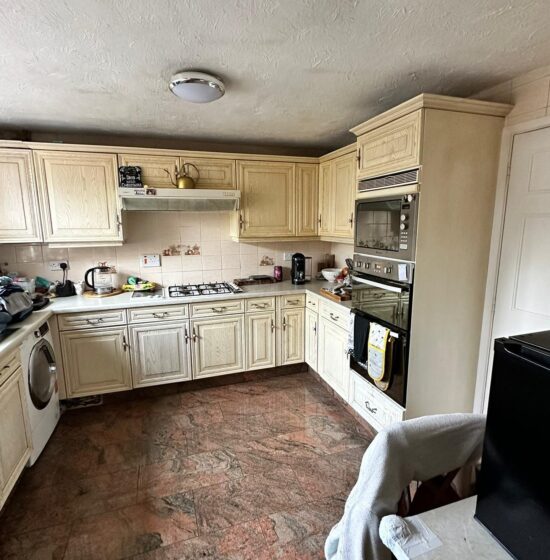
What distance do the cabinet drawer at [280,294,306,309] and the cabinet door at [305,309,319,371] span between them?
100 mm

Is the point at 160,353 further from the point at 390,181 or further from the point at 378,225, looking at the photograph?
the point at 390,181

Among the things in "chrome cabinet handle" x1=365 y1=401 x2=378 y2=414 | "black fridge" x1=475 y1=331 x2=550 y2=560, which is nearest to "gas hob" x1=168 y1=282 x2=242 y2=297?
"chrome cabinet handle" x1=365 y1=401 x2=378 y2=414

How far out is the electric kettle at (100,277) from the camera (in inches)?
121

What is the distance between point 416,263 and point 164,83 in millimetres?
1715

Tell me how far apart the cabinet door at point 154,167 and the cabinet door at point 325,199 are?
1341mm

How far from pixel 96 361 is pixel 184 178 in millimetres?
1651

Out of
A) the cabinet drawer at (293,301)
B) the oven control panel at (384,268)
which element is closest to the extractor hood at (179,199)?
the cabinet drawer at (293,301)

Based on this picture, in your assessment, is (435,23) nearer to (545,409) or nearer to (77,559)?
(545,409)

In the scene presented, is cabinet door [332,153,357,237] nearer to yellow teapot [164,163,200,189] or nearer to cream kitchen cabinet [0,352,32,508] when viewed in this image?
yellow teapot [164,163,200,189]

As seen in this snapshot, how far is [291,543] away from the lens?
1619 millimetres

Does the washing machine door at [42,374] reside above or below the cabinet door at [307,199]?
below

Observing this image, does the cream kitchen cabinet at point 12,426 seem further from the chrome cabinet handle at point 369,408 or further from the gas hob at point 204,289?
the chrome cabinet handle at point 369,408

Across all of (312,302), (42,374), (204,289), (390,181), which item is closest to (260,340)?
(312,302)

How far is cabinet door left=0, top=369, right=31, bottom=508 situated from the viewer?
1.71 metres
